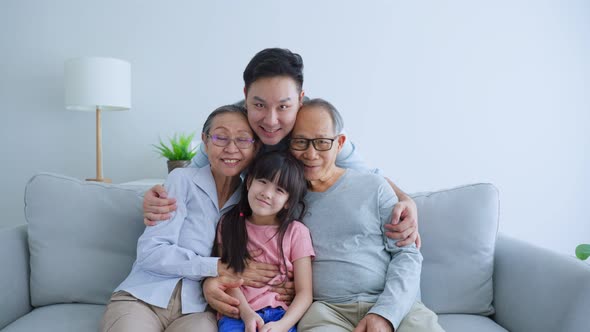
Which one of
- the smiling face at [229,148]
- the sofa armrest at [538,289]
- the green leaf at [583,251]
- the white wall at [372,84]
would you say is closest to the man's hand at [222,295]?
the smiling face at [229,148]

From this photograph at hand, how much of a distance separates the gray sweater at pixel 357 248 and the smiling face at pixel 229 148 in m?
0.28

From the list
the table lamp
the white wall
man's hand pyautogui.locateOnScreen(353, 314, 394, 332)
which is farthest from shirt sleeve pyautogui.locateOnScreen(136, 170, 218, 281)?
the white wall

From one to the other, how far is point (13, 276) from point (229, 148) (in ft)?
2.92

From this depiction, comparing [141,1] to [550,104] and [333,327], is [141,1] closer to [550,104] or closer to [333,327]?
[333,327]

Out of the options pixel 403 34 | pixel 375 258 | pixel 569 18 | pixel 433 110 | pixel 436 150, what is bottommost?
pixel 375 258

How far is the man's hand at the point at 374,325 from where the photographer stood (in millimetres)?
1138

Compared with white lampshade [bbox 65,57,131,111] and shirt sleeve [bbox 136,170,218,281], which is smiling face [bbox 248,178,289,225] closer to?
shirt sleeve [bbox 136,170,218,281]

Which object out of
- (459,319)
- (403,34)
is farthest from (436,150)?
(459,319)

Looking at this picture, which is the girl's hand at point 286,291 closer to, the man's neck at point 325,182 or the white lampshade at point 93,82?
the man's neck at point 325,182

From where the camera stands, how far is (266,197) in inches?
51.0

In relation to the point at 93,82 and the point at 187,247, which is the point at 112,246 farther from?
the point at 93,82

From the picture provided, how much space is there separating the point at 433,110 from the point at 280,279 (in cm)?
214

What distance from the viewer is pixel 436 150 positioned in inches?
117

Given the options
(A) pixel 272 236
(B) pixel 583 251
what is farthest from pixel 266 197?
(B) pixel 583 251
